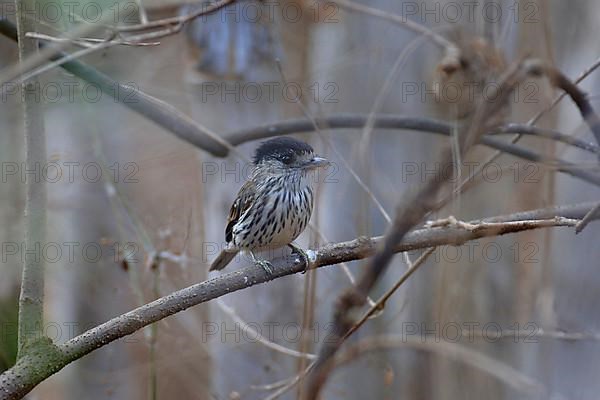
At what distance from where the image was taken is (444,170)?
0.97 meters

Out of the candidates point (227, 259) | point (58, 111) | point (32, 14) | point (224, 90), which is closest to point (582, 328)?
point (227, 259)

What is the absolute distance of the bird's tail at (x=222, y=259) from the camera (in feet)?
11.6

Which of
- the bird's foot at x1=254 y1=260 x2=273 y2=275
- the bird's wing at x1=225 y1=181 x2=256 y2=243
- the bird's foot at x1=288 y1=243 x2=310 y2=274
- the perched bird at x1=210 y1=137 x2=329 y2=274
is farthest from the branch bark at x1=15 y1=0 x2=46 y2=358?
the bird's wing at x1=225 y1=181 x2=256 y2=243

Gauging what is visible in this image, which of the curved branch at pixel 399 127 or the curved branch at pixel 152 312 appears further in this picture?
the curved branch at pixel 399 127

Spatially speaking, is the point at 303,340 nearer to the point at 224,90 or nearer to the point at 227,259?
the point at 227,259

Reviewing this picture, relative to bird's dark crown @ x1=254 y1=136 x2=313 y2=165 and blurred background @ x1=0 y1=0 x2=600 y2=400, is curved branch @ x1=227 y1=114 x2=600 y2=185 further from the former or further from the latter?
blurred background @ x1=0 y1=0 x2=600 y2=400

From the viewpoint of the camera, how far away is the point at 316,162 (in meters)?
3.32

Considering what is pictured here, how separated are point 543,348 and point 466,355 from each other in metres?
0.25

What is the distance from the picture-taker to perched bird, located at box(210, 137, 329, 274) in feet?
10.7

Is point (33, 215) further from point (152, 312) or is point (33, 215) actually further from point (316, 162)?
point (316, 162)

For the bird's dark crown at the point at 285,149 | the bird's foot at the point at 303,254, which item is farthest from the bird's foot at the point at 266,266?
the bird's dark crown at the point at 285,149

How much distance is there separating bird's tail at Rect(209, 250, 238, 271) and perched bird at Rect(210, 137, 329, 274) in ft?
0.04

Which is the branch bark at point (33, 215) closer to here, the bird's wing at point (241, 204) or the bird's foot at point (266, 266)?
the bird's foot at point (266, 266)

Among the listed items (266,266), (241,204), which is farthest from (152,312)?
(241,204)
